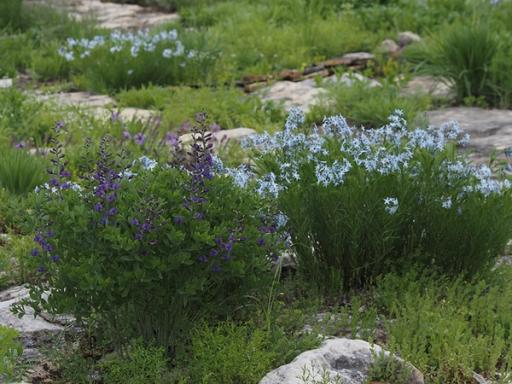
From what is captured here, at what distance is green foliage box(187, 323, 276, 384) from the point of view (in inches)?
143

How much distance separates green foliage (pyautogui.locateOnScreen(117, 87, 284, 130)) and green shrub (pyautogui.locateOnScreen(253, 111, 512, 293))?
2834 mm

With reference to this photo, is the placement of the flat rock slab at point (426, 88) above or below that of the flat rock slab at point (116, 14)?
below

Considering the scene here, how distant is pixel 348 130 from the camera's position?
4.70 meters

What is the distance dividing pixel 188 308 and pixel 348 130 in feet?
4.39

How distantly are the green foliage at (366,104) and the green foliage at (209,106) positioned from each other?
0.44 meters

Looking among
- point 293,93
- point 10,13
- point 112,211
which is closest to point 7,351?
point 112,211

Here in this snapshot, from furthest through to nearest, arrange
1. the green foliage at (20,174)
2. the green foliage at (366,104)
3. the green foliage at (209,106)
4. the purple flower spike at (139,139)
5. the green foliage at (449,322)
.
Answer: the green foliage at (209,106), the green foliage at (366,104), the purple flower spike at (139,139), the green foliage at (20,174), the green foliage at (449,322)

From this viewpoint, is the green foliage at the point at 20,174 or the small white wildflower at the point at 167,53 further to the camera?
the small white wildflower at the point at 167,53

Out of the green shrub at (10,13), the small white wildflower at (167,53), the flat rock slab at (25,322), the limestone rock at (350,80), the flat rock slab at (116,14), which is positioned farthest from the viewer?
the flat rock slab at (116,14)

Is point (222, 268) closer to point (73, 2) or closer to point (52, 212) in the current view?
point (52, 212)

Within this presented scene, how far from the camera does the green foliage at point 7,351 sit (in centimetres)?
355

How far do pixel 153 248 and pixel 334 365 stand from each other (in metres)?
0.85

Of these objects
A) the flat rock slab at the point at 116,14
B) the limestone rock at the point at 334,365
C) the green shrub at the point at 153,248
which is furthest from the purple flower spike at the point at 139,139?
the flat rock slab at the point at 116,14

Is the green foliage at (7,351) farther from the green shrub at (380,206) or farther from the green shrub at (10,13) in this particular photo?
the green shrub at (10,13)
